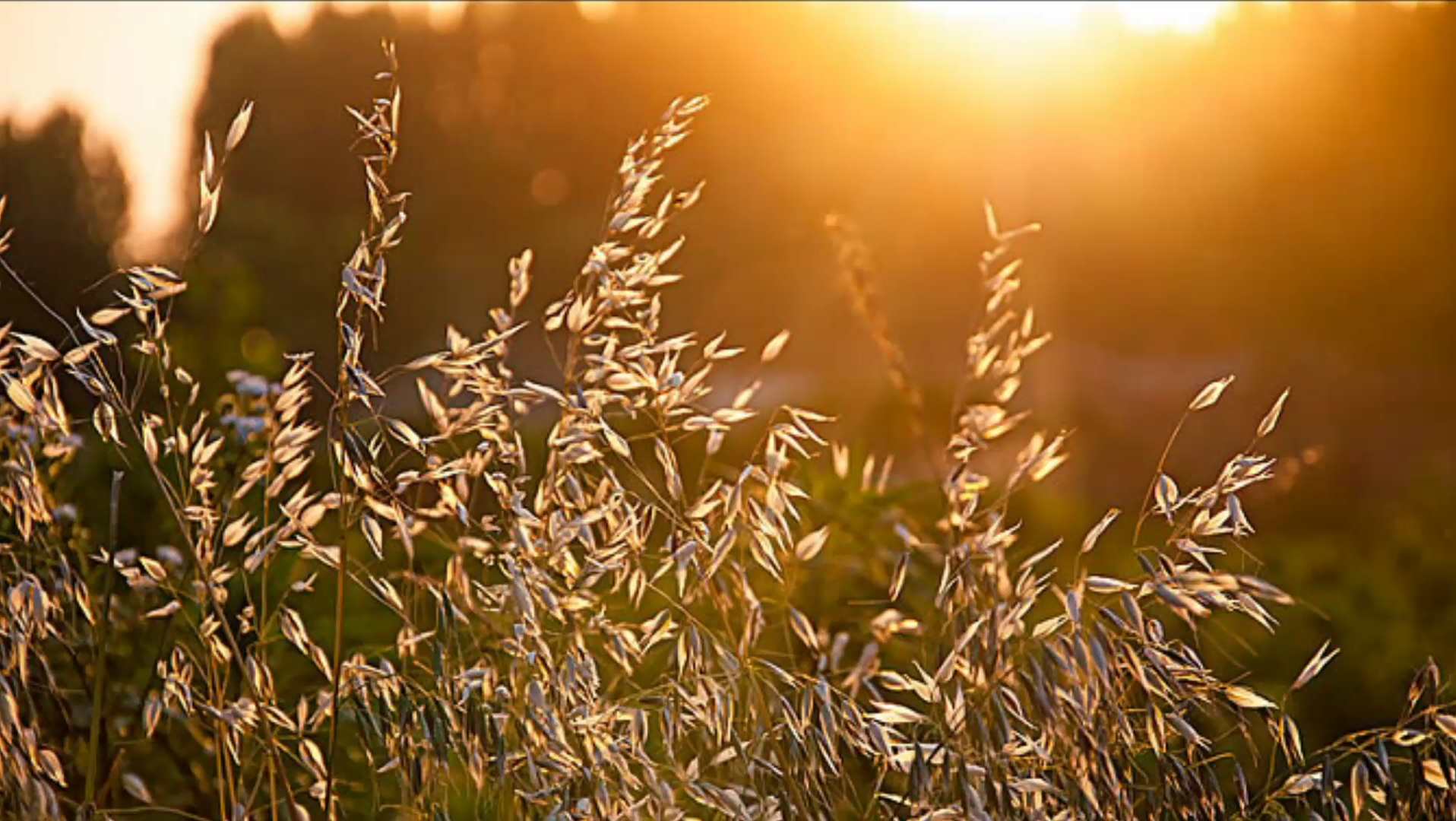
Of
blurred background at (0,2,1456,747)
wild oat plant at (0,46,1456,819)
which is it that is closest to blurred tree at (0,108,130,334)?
blurred background at (0,2,1456,747)

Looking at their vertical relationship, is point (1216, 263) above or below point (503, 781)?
below

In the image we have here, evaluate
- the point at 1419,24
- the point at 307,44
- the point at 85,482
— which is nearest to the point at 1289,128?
the point at 1419,24

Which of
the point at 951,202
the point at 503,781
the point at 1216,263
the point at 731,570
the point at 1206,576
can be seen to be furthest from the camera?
the point at 951,202

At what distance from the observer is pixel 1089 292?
40.9ft

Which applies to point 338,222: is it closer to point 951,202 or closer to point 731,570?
point 951,202

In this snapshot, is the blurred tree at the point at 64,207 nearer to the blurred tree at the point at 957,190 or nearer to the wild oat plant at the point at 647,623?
the blurred tree at the point at 957,190

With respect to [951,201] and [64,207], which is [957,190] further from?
[64,207]

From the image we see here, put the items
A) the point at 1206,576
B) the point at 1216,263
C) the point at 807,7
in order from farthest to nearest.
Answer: the point at 807,7, the point at 1216,263, the point at 1206,576

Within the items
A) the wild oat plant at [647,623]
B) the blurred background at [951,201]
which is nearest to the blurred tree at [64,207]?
the blurred background at [951,201]

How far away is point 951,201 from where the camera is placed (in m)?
13.9

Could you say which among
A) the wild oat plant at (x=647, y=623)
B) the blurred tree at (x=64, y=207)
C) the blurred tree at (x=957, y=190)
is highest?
the wild oat plant at (x=647, y=623)

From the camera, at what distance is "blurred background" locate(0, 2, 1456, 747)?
7.62 meters

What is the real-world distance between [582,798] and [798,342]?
12287 mm

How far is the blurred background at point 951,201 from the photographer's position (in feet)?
25.0
